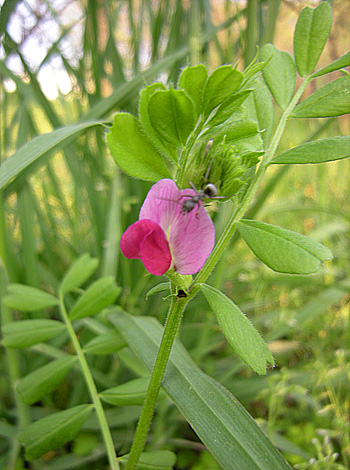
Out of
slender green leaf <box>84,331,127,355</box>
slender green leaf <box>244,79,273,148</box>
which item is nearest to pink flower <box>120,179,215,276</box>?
slender green leaf <box>244,79,273,148</box>

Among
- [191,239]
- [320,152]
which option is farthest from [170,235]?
[320,152]

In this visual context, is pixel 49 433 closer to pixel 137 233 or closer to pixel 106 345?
pixel 106 345

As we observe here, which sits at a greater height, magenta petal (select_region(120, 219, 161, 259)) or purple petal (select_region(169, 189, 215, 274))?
magenta petal (select_region(120, 219, 161, 259))

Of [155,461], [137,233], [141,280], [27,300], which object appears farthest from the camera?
[141,280]

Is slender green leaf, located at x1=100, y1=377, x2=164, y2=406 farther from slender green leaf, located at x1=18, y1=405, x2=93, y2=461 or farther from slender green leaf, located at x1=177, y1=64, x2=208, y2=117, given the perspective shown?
slender green leaf, located at x1=177, y1=64, x2=208, y2=117

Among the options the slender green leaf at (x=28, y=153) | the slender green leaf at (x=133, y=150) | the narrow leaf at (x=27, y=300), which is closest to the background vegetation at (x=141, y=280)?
the narrow leaf at (x=27, y=300)

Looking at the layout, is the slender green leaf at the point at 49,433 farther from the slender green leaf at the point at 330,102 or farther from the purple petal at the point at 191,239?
the slender green leaf at the point at 330,102
